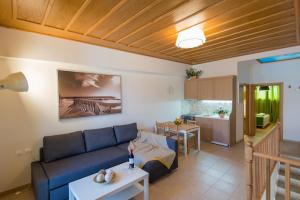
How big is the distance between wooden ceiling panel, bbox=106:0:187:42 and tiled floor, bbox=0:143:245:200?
2.70 meters

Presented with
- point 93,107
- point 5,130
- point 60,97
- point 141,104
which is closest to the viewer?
point 5,130

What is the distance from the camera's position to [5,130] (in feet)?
8.52

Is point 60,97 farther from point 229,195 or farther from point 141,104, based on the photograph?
point 229,195

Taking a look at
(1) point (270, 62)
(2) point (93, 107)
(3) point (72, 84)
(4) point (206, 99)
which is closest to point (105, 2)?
(3) point (72, 84)

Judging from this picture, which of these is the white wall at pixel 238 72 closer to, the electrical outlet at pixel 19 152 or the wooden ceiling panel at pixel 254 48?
the wooden ceiling panel at pixel 254 48

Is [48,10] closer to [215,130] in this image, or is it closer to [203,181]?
[203,181]

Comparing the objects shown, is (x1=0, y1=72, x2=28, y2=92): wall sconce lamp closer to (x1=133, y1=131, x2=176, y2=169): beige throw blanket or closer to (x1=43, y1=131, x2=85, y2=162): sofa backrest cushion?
(x1=43, y1=131, x2=85, y2=162): sofa backrest cushion

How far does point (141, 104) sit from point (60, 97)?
6.79 ft

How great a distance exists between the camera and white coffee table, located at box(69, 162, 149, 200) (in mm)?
1829

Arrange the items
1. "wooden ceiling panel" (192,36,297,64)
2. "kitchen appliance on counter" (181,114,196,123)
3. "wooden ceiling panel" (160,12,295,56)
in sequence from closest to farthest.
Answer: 1. "wooden ceiling panel" (160,12,295,56)
2. "wooden ceiling panel" (192,36,297,64)
3. "kitchen appliance on counter" (181,114,196,123)

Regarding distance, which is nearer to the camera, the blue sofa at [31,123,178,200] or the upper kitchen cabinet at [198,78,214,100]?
the blue sofa at [31,123,178,200]

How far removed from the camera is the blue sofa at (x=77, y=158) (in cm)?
221

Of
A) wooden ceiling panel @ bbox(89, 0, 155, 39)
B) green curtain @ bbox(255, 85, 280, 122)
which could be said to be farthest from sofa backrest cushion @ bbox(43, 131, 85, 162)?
green curtain @ bbox(255, 85, 280, 122)

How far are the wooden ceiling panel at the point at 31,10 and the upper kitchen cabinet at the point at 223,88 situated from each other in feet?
14.7
